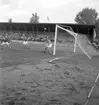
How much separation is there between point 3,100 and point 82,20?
98349 mm

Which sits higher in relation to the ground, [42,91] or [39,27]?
[39,27]

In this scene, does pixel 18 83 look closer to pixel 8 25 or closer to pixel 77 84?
pixel 77 84

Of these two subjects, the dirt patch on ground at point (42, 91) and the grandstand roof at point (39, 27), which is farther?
the grandstand roof at point (39, 27)

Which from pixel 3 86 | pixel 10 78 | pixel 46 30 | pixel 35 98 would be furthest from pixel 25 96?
pixel 46 30

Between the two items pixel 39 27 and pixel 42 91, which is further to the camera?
pixel 39 27

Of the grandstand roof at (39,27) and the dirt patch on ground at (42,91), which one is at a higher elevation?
the grandstand roof at (39,27)

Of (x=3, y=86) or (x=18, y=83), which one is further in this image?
(x=18, y=83)

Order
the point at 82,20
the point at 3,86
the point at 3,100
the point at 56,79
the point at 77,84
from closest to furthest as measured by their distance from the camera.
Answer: the point at 3,100
the point at 3,86
the point at 77,84
the point at 56,79
the point at 82,20

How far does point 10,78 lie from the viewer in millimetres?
8812

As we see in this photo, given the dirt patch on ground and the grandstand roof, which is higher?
the grandstand roof

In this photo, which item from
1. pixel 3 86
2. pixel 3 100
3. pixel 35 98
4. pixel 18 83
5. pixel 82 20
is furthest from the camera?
pixel 82 20

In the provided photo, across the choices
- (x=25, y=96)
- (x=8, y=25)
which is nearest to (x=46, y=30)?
(x=8, y=25)

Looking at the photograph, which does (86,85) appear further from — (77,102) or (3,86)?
(3,86)

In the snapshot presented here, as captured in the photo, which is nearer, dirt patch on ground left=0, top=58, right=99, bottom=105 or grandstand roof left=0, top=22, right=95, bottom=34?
dirt patch on ground left=0, top=58, right=99, bottom=105
